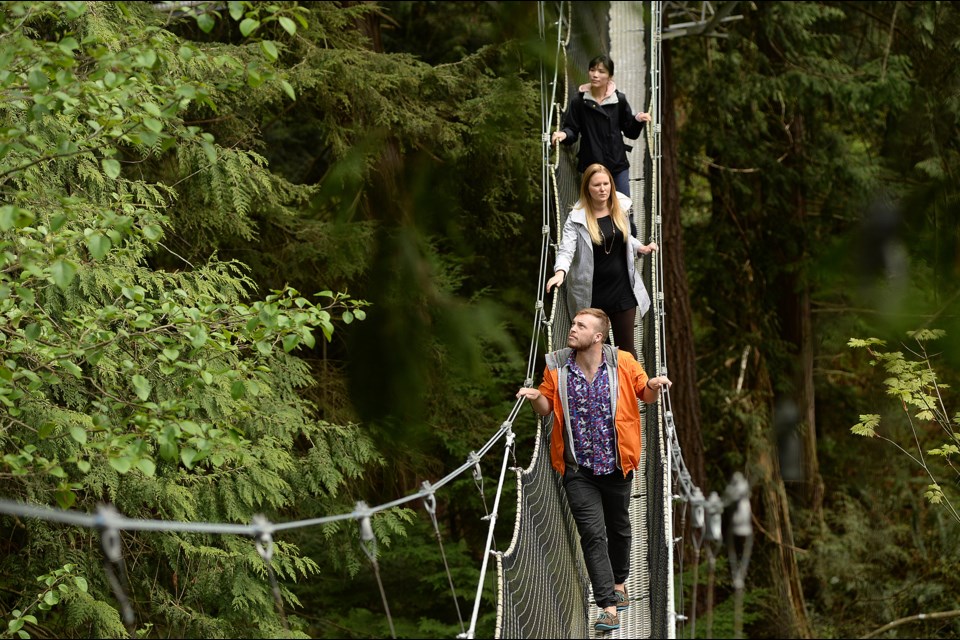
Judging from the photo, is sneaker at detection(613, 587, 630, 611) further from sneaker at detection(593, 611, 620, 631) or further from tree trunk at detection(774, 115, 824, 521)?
tree trunk at detection(774, 115, 824, 521)

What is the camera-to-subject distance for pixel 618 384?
2965 mm

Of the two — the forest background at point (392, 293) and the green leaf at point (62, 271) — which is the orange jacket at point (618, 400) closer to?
the forest background at point (392, 293)

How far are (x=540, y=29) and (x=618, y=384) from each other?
939 millimetres

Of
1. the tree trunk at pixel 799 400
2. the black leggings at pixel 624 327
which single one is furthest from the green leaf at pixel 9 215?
the tree trunk at pixel 799 400

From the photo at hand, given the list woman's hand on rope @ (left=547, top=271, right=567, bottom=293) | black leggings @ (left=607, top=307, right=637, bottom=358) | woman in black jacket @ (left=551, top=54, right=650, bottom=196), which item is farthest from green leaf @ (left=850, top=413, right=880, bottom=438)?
woman's hand on rope @ (left=547, top=271, right=567, bottom=293)

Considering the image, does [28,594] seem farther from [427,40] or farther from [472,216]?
[427,40]

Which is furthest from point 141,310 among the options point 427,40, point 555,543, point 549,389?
point 427,40

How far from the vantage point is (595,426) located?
9.75 feet

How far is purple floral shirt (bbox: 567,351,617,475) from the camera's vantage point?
2.96m

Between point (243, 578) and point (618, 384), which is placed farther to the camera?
point (243, 578)

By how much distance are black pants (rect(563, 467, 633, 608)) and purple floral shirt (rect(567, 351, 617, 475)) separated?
0.05 m

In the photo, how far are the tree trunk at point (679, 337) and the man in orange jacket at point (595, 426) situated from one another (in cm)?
321

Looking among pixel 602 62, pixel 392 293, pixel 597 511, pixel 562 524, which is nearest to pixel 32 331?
pixel 392 293

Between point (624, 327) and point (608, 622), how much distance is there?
114 centimetres
